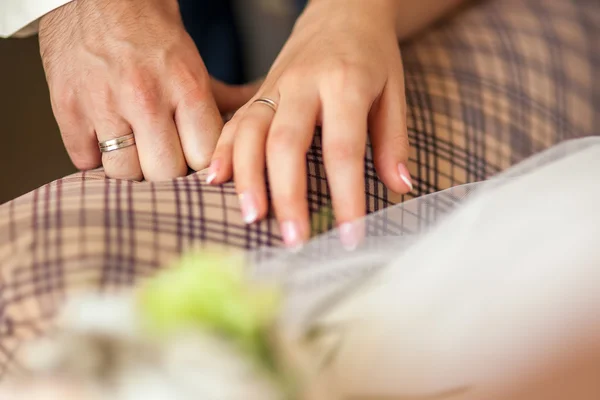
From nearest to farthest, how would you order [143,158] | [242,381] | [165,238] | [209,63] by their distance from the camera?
[242,381] → [165,238] → [143,158] → [209,63]

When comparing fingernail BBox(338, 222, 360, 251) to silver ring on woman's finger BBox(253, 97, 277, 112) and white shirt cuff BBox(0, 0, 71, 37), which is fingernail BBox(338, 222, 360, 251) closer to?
silver ring on woman's finger BBox(253, 97, 277, 112)

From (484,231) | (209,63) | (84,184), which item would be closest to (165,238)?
(84,184)

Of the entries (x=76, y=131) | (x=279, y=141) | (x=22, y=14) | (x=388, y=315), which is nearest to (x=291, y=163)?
(x=279, y=141)

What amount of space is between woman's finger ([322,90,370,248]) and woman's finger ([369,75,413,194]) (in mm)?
34

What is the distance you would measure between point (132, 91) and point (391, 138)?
0.22 meters

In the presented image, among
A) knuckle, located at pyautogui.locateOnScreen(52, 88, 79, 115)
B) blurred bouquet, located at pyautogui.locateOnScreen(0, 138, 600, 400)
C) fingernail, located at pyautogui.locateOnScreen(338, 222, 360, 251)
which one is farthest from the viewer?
knuckle, located at pyautogui.locateOnScreen(52, 88, 79, 115)

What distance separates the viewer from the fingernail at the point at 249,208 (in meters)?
0.39

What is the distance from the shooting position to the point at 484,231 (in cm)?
38

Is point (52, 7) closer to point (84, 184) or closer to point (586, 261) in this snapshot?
point (84, 184)

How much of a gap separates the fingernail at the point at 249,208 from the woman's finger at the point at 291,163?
0.05 feet

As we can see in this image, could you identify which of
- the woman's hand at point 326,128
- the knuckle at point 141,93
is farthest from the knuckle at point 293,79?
the knuckle at point 141,93

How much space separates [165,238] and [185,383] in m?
0.12

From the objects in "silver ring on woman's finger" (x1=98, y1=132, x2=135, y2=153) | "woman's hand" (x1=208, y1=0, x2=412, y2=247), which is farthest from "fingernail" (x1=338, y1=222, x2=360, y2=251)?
"silver ring on woman's finger" (x1=98, y1=132, x2=135, y2=153)

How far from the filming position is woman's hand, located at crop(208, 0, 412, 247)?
390 millimetres
